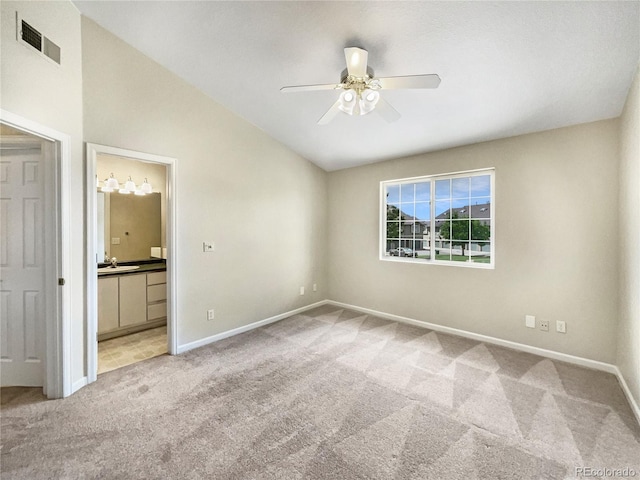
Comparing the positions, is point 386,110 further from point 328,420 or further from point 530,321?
point 530,321

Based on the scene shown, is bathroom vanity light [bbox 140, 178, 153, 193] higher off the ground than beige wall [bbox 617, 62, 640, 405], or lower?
higher

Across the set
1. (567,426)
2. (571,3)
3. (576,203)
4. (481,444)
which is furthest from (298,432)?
(576,203)

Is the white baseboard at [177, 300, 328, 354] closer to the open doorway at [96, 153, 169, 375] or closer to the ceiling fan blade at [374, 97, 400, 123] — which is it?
the open doorway at [96, 153, 169, 375]

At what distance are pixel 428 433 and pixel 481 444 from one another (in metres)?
0.32

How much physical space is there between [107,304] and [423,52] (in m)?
4.26

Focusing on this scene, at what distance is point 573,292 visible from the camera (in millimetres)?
2828

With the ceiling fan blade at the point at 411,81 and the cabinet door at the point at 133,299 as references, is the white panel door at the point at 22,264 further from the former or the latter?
the ceiling fan blade at the point at 411,81

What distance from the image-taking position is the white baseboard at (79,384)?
2.29 metres

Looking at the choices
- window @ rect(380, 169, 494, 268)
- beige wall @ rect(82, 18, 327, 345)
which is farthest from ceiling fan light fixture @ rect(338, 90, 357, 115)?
window @ rect(380, 169, 494, 268)

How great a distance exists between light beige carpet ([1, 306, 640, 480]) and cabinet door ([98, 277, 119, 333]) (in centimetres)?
96

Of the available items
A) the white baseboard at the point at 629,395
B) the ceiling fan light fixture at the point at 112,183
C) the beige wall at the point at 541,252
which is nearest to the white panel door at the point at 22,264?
the ceiling fan light fixture at the point at 112,183

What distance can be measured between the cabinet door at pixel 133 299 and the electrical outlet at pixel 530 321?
4732 mm

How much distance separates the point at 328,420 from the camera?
1979 millimetres

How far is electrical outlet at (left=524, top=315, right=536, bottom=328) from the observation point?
10.0 ft
